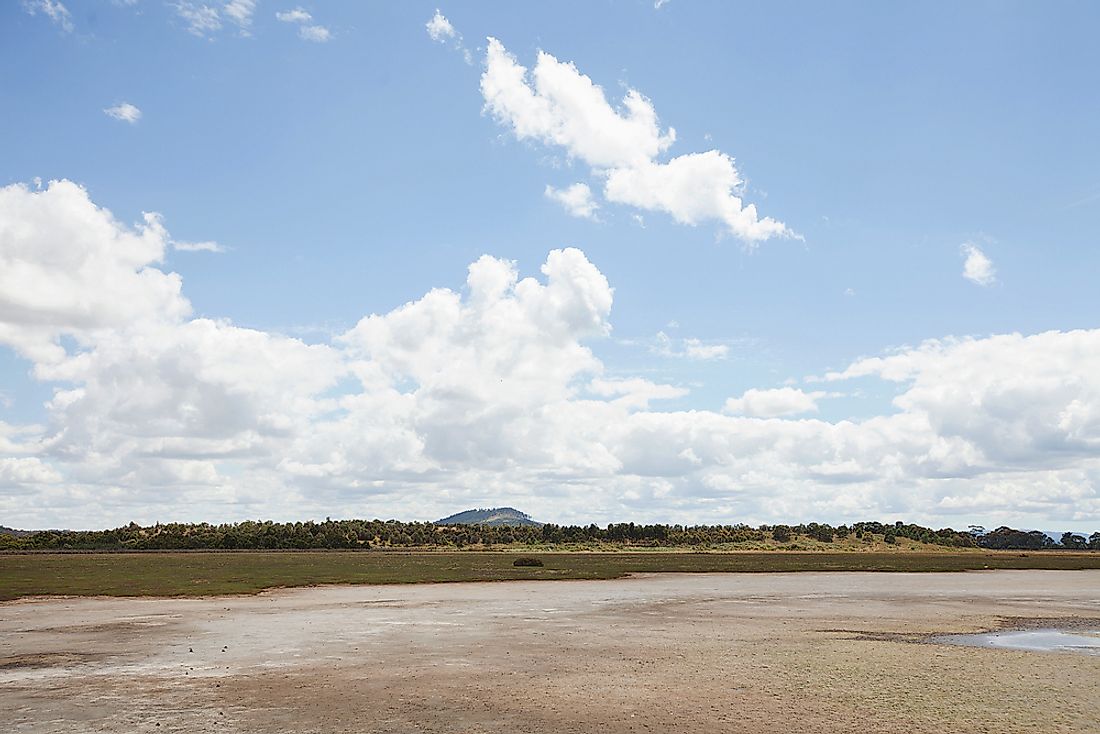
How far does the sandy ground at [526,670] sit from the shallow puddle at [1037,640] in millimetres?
1802

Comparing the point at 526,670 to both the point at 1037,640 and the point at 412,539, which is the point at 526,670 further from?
the point at 412,539

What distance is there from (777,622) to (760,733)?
2225 cm

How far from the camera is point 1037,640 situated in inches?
1319

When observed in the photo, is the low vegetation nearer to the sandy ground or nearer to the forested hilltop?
the forested hilltop

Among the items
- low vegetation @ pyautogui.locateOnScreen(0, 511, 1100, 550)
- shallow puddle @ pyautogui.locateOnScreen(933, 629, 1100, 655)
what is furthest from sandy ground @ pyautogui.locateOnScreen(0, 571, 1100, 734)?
low vegetation @ pyautogui.locateOnScreen(0, 511, 1100, 550)

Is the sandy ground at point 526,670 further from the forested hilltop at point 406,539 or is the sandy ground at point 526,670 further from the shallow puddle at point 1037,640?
the forested hilltop at point 406,539

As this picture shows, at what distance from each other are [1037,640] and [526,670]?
20.7 meters

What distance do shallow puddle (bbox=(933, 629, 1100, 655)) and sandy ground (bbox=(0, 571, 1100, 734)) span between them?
70.9 inches

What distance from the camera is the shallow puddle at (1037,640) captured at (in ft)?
102

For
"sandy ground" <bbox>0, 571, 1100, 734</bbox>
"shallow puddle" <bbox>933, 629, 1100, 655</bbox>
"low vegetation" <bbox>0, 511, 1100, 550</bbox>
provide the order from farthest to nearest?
1. "low vegetation" <bbox>0, 511, 1100, 550</bbox>
2. "shallow puddle" <bbox>933, 629, 1100, 655</bbox>
3. "sandy ground" <bbox>0, 571, 1100, 734</bbox>

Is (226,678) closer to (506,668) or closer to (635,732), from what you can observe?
(506,668)

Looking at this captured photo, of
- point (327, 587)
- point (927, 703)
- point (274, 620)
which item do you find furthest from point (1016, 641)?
point (327, 587)

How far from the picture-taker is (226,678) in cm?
2402

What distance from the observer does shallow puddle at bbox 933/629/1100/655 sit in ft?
102
